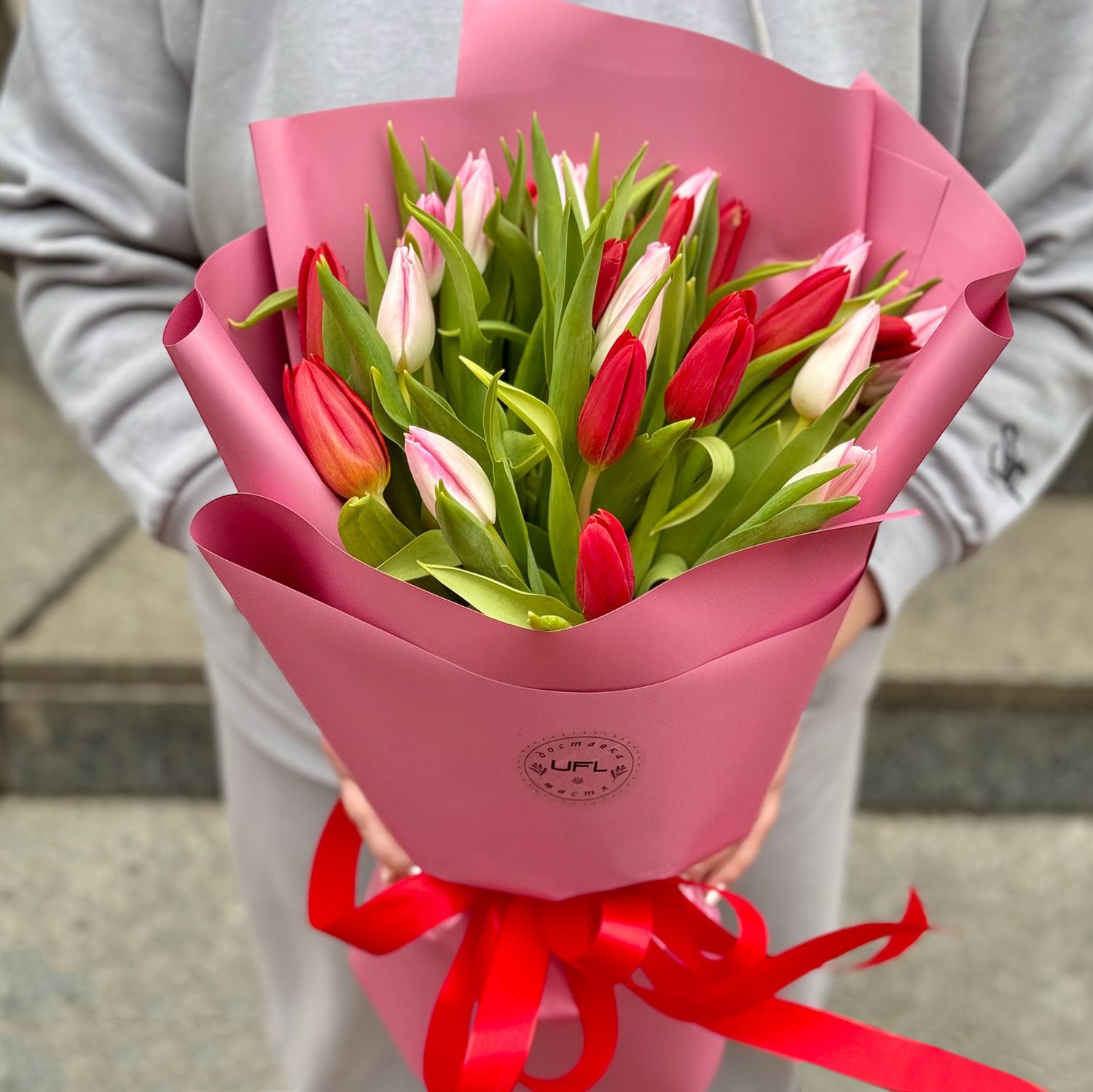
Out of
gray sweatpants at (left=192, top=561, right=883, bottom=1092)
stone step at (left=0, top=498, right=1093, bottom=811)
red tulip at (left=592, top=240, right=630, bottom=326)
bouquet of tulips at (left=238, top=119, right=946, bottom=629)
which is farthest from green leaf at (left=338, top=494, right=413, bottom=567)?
stone step at (left=0, top=498, right=1093, bottom=811)

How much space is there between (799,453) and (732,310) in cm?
6

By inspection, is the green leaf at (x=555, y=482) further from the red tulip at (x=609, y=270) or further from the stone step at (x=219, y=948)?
the stone step at (x=219, y=948)

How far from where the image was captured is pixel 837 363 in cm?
38

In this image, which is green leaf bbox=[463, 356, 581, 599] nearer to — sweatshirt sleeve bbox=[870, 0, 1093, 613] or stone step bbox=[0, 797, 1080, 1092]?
sweatshirt sleeve bbox=[870, 0, 1093, 613]

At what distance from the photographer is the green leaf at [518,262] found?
414 mm

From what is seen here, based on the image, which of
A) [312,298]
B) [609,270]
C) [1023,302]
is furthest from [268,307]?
[1023,302]

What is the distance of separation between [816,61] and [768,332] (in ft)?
0.79

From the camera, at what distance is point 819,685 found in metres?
0.66

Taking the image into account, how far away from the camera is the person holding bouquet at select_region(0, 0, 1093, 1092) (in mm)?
569

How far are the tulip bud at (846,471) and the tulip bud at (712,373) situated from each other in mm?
36

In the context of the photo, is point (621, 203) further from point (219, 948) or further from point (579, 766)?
point (219, 948)

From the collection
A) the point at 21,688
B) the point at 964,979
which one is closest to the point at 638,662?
the point at 964,979

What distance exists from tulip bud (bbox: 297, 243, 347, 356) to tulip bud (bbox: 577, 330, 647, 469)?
0.10 metres

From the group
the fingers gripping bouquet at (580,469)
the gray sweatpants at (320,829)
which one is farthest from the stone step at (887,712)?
the fingers gripping bouquet at (580,469)
